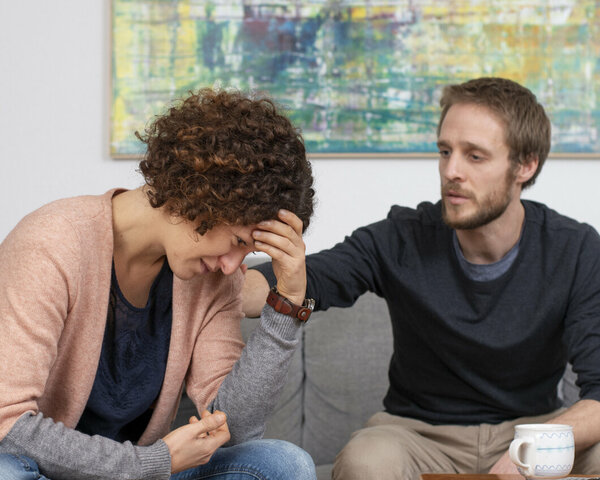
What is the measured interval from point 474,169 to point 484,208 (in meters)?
0.11

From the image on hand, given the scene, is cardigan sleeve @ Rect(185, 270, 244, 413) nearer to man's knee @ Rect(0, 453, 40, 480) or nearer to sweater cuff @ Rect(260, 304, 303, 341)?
sweater cuff @ Rect(260, 304, 303, 341)

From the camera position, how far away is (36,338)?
128cm

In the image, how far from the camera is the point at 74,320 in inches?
54.7

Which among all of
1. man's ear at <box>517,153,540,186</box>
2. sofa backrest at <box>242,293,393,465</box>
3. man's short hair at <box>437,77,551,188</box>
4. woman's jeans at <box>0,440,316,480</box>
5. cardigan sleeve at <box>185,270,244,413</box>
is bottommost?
sofa backrest at <box>242,293,393,465</box>

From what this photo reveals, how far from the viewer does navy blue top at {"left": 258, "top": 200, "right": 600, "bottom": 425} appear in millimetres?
1824

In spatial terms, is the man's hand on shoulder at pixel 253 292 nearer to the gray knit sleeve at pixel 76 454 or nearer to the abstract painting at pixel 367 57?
the gray knit sleeve at pixel 76 454

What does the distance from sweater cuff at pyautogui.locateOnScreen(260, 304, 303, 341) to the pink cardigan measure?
0.13m

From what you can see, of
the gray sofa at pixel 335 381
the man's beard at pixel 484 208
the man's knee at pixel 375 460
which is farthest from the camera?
the gray sofa at pixel 335 381

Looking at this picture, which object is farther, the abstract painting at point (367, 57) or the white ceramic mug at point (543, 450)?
the abstract painting at point (367, 57)

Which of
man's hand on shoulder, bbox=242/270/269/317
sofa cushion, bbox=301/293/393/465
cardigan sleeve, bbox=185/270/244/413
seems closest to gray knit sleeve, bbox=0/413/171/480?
cardigan sleeve, bbox=185/270/244/413

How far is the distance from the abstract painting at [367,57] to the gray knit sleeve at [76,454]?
4.92 feet

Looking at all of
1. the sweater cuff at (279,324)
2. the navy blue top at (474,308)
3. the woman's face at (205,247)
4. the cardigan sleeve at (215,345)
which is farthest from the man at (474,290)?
the woman's face at (205,247)

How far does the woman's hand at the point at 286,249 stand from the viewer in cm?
140

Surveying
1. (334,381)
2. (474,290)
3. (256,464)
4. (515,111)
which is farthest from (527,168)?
(256,464)
